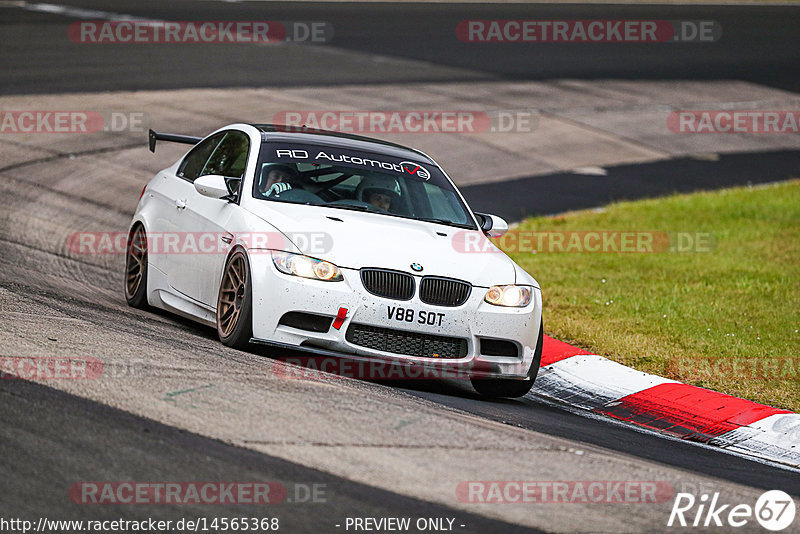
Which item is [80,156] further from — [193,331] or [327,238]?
[327,238]

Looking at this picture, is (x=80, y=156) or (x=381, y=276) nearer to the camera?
(x=381, y=276)

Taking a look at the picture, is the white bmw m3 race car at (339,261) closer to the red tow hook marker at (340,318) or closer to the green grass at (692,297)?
the red tow hook marker at (340,318)

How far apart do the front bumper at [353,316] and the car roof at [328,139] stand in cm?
170

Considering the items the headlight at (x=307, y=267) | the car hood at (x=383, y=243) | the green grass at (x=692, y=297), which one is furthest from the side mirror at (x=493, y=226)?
the headlight at (x=307, y=267)

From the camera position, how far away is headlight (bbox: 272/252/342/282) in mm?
7461

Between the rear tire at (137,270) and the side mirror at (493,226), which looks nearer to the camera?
the side mirror at (493,226)

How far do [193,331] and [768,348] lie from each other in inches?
181

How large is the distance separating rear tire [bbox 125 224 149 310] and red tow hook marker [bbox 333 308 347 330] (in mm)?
2462

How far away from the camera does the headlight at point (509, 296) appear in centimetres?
777

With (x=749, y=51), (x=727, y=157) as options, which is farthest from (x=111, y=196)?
(x=749, y=51)

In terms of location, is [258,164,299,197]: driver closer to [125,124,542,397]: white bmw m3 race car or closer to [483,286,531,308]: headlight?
[125,124,542,397]: white bmw m3 race car

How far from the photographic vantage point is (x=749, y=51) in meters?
32.3

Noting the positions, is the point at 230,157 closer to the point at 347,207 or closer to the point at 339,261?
the point at 347,207

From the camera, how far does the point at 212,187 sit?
27.6 ft
